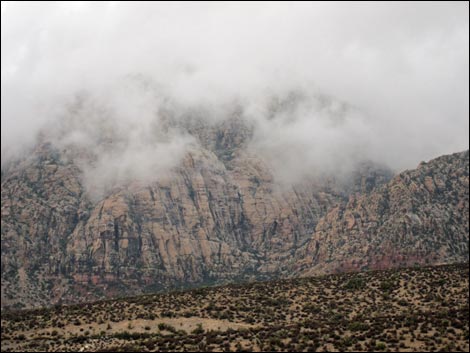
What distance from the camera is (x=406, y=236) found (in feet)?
613

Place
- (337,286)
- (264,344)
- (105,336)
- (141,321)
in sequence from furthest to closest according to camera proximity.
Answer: (337,286), (141,321), (105,336), (264,344)

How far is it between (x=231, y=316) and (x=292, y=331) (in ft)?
63.7

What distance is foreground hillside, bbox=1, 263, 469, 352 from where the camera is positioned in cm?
6284

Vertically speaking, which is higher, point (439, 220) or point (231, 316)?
point (439, 220)

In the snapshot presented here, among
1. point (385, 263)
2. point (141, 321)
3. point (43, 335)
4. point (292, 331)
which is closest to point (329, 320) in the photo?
point (292, 331)

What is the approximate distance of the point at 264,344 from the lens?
2441 inches

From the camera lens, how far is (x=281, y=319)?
84.2 metres

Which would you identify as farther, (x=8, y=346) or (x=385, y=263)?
(x=385, y=263)

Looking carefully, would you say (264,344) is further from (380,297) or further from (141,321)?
A: (380,297)

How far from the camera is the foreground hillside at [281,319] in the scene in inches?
2474

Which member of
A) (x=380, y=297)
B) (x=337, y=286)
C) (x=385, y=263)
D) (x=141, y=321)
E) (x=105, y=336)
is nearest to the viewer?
(x=105, y=336)

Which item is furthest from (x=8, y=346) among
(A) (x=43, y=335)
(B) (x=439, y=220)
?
(B) (x=439, y=220)

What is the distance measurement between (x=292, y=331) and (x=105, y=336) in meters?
28.2

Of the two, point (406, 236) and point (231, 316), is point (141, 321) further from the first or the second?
point (406, 236)
